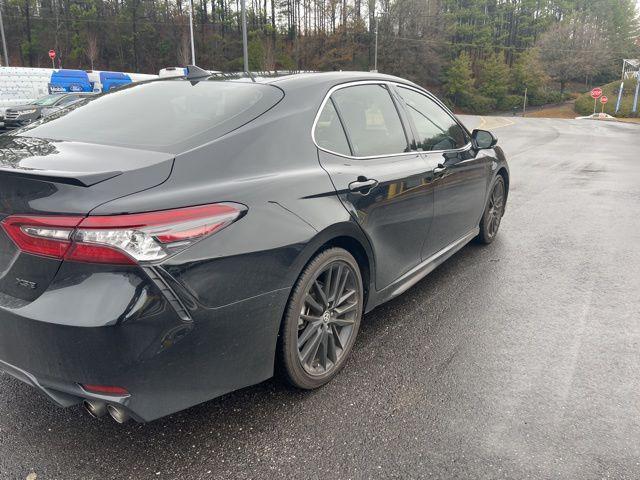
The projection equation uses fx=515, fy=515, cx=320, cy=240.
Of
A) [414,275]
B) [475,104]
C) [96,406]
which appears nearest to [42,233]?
[96,406]

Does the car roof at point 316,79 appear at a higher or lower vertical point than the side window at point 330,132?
higher

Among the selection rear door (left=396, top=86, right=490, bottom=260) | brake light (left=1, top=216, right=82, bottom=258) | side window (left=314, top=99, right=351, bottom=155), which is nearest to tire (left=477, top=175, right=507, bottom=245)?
rear door (left=396, top=86, right=490, bottom=260)

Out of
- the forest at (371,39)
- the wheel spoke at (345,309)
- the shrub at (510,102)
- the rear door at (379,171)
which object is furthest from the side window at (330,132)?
the shrub at (510,102)

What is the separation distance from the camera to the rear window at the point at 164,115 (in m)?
2.35

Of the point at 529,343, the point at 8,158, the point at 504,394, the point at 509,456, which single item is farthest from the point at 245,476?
the point at 529,343

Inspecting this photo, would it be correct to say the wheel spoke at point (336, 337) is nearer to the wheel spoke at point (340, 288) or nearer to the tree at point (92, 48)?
the wheel spoke at point (340, 288)

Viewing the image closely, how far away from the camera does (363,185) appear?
110 inches

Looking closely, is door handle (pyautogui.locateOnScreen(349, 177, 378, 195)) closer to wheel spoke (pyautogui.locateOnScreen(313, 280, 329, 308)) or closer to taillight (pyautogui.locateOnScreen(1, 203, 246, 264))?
wheel spoke (pyautogui.locateOnScreen(313, 280, 329, 308))

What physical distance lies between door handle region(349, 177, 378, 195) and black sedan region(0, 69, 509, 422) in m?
0.01

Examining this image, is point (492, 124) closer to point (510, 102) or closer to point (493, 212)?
point (493, 212)

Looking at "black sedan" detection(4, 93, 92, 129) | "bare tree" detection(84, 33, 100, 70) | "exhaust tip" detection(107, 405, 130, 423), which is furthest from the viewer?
"bare tree" detection(84, 33, 100, 70)

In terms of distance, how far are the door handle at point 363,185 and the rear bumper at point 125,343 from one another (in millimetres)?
911

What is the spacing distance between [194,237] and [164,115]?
3.28 ft

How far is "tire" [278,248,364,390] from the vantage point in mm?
2420
